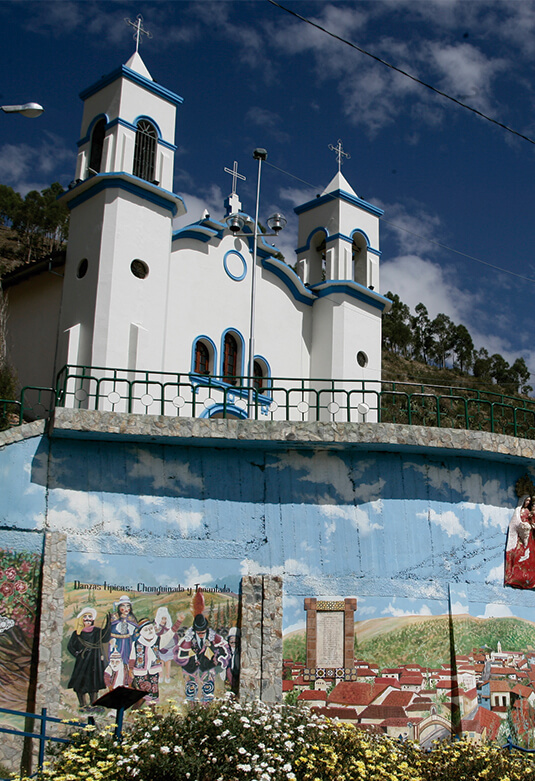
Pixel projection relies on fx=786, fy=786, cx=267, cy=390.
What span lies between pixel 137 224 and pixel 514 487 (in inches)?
422

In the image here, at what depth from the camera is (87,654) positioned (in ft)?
45.5

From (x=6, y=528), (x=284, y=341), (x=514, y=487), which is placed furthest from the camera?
(x=284, y=341)

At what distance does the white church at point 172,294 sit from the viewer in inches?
719

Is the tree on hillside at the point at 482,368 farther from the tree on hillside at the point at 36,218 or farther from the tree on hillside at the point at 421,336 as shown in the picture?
the tree on hillside at the point at 36,218

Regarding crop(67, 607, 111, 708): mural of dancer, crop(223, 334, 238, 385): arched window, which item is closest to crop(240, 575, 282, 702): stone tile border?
crop(67, 607, 111, 708): mural of dancer

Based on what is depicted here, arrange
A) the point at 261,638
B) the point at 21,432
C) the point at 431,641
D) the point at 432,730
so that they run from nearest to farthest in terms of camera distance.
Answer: the point at 21,432, the point at 261,638, the point at 432,730, the point at 431,641

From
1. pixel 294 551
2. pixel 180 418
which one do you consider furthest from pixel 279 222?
pixel 294 551

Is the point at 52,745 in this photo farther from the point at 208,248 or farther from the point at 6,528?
the point at 208,248

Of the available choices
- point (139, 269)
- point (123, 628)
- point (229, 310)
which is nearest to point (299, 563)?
point (123, 628)

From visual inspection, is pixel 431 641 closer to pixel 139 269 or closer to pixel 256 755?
pixel 256 755

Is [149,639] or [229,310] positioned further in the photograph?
[229,310]

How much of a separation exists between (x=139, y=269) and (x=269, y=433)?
20.5 feet

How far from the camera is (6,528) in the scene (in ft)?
45.5

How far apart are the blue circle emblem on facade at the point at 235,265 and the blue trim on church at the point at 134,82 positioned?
418 cm
